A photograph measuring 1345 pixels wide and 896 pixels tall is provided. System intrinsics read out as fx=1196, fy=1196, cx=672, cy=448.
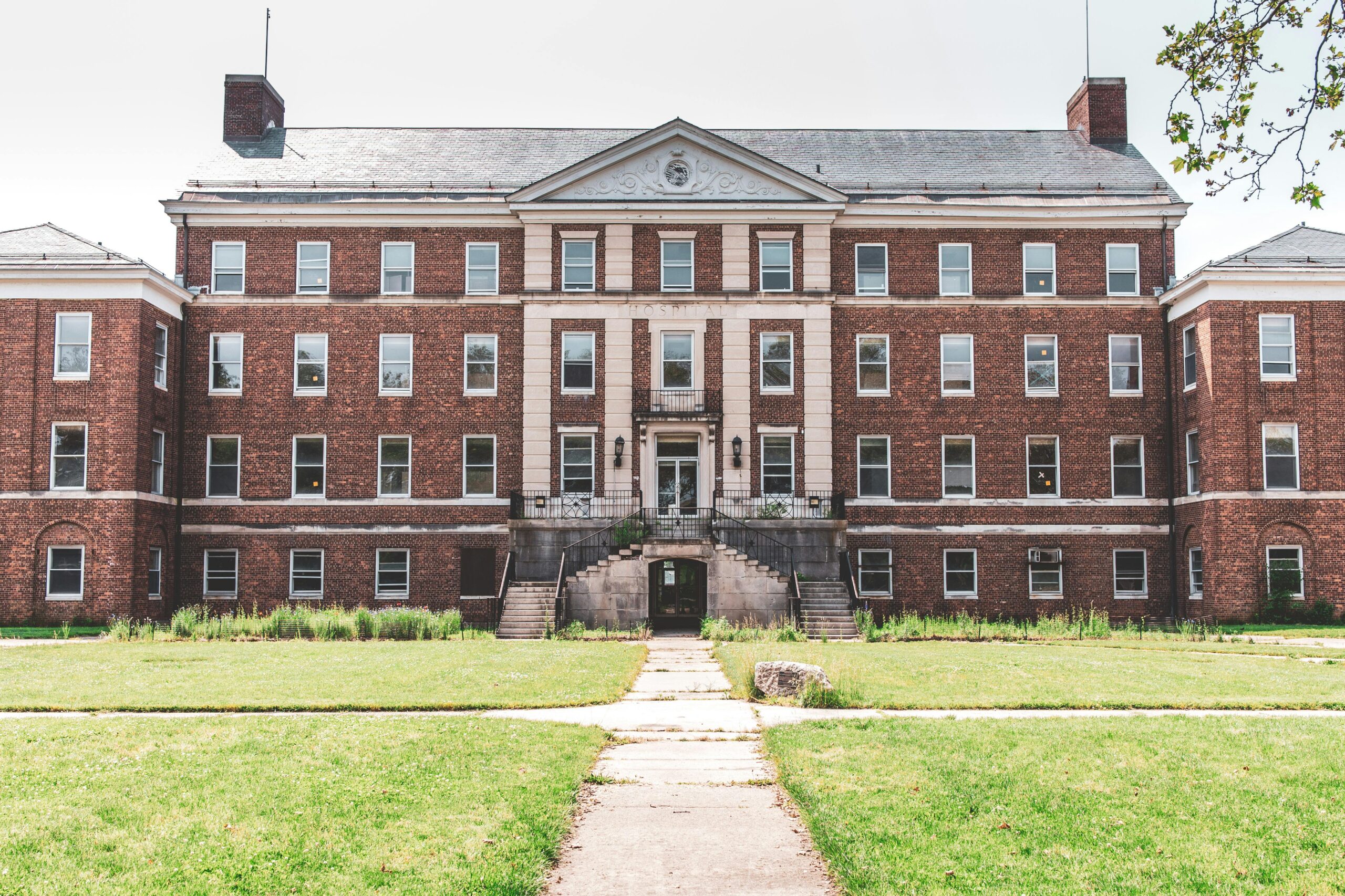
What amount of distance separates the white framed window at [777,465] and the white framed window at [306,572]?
1275 cm

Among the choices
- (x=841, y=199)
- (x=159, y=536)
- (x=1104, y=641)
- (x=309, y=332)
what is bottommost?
(x=1104, y=641)

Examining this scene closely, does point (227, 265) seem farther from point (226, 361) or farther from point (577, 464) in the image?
point (577, 464)

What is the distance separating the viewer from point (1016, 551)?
34219mm

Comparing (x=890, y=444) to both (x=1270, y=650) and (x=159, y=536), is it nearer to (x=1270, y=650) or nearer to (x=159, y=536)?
(x=1270, y=650)

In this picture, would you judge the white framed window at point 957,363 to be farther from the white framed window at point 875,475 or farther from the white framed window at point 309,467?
the white framed window at point 309,467

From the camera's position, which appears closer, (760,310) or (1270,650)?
(1270,650)

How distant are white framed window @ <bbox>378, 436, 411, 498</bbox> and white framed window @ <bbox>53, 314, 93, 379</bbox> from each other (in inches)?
314

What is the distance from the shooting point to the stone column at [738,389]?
33.7 m

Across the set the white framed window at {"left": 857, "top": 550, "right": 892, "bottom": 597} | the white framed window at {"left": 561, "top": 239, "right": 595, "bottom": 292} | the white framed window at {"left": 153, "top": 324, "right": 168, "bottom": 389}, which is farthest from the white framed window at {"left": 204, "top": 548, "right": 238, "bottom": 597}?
the white framed window at {"left": 857, "top": 550, "right": 892, "bottom": 597}

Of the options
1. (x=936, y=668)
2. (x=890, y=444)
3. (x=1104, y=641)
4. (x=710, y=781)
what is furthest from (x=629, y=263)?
(x=710, y=781)

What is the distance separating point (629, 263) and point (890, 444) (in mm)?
9194

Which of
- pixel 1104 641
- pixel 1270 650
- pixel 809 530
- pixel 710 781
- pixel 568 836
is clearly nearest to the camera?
pixel 568 836

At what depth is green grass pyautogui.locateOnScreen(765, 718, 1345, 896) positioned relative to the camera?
23.8ft

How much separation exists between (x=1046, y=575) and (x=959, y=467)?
12.8ft
